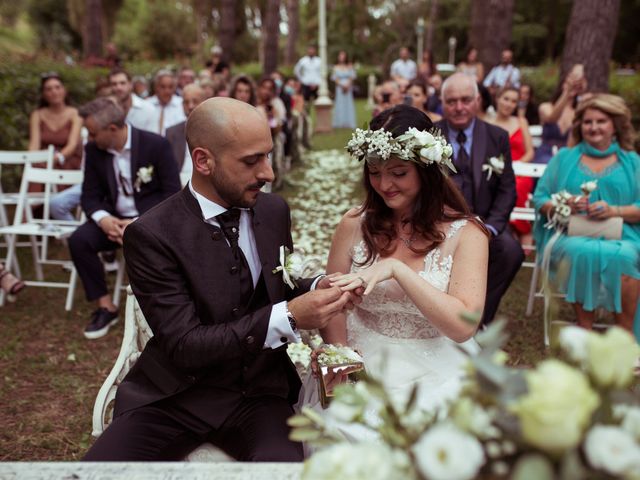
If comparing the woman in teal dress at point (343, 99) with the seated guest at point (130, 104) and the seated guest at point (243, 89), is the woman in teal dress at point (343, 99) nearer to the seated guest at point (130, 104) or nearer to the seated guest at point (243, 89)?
the seated guest at point (243, 89)

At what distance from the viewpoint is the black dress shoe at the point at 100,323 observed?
17.2 feet

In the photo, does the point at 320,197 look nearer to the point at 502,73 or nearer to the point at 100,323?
the point at 100,323

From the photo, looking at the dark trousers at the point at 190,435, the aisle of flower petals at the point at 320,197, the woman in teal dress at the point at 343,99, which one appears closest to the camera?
the dark trousers at the point at 190,435

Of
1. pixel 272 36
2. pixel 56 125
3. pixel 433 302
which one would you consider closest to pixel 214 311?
pixel 433 302

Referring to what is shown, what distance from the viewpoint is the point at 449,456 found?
93 centimetres

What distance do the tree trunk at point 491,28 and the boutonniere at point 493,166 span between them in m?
10.5

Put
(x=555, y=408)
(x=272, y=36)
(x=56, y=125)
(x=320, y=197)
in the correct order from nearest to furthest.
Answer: (x=555, y=408) → (x=56, y=125) → (x=320, y=197) → (x=272, y=36)

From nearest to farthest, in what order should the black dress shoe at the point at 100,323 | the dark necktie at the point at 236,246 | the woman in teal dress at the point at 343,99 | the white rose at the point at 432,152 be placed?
the dark necktie at the point at 236,246 → the white rose at the point at 432,152 → the black dress shoe at the point at 100,323 → the woman in teal dress at the point at 343,99

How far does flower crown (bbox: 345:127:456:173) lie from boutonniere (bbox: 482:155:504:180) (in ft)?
6.99

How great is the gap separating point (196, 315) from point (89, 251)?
3.28 meters

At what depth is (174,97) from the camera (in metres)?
8.21

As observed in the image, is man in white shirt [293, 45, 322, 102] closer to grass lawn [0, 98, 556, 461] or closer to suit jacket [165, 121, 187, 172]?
suit jacket [165, 121, 187, 172]

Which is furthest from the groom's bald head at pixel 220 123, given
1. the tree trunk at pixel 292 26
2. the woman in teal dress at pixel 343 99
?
the tree trunk at pixel 292 26

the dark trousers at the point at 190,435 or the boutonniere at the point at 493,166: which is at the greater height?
the boutonniere at the point at 493,166
